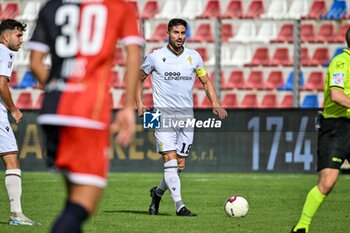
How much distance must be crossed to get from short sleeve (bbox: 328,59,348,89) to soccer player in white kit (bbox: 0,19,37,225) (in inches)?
142

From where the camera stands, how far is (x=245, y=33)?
82.2 ft

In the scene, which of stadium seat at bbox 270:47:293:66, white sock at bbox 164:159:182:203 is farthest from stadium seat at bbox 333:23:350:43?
white sock at bbox 164:159:182:203

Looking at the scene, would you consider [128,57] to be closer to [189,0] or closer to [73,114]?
[73,114]

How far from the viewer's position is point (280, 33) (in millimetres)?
24781

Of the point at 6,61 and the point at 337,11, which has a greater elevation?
the point at 337,11

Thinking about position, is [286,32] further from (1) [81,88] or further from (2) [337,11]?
(1) [81,88]

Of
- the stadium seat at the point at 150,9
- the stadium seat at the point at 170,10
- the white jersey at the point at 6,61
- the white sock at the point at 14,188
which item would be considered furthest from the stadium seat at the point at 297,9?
the white sock at the point at 14,188

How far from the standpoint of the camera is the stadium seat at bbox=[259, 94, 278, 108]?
24391 millimetres

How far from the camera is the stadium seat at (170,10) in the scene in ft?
83.6

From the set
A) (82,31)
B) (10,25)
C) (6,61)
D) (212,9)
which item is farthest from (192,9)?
(82,31)

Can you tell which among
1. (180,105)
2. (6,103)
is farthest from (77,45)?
(180,105)

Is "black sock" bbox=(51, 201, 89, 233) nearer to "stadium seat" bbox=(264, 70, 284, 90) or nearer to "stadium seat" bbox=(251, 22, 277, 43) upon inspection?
"stadium seat" bbox=(264, 70, 284, 90)

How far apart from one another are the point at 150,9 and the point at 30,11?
309cm

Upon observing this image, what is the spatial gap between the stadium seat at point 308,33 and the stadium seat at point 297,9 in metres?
0.44
